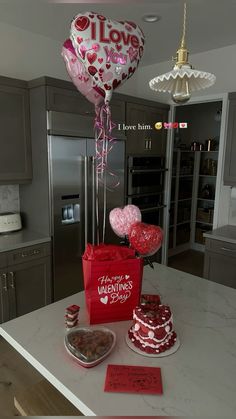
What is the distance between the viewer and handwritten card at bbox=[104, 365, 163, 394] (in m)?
0.88

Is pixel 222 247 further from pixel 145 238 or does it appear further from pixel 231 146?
pixel 145 238

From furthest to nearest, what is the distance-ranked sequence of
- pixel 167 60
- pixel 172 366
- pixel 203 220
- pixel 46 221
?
pixel 203 220 < pixel 167 60 < pixel 46 221 < pixel 172 366

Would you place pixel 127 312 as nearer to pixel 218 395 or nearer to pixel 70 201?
pixel 218 395

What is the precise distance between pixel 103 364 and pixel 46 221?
1680 mm

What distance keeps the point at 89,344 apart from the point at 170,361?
0.95 ft

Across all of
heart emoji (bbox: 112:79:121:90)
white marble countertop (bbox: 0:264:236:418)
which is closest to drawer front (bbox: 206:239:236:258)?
white marble countertop (bbox: 0:264:236:418)

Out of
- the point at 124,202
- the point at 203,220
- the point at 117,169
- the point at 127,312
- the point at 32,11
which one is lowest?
the point at 203,220

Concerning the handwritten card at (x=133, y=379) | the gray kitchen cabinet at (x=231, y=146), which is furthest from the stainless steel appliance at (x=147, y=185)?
the handwritten card at (x=133, y=379)

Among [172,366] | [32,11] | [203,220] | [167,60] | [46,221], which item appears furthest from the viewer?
[203,220]

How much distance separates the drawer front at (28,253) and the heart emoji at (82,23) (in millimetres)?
1693

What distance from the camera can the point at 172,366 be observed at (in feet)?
3.23

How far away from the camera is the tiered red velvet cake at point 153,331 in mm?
1032

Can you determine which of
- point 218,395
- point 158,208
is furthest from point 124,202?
point 218,395

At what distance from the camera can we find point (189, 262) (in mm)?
4293
